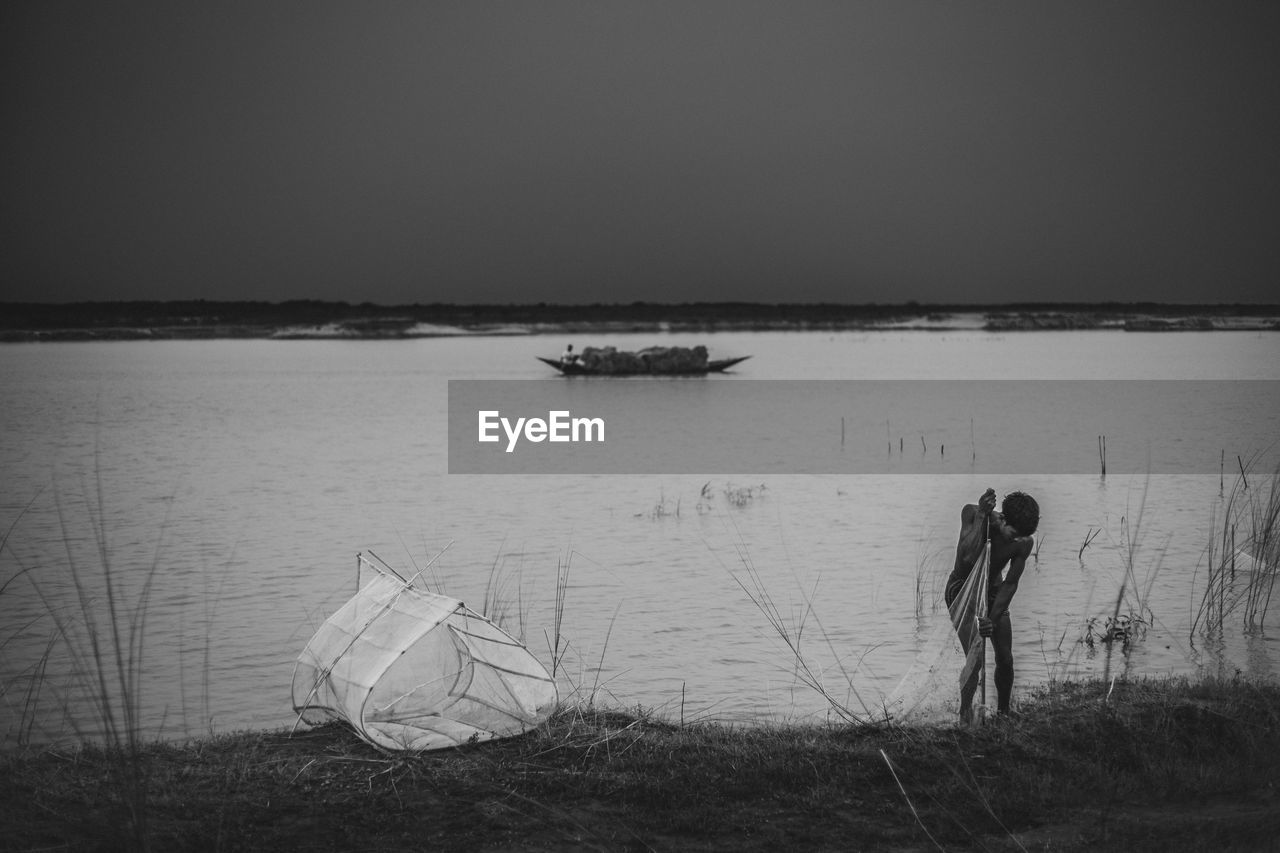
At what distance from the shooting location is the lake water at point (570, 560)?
308 inches

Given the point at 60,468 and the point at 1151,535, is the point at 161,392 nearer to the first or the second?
the point at 60,468

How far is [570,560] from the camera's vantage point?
12.0 metres

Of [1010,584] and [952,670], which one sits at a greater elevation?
[1010,584]

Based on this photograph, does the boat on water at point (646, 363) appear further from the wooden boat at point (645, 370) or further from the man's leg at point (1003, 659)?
the man's leg at point (1003, 659)

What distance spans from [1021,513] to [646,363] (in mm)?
40012

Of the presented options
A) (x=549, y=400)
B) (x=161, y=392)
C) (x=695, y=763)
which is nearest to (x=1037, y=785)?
(x=695, y=763)

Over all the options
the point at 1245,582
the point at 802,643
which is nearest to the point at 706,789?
the point at 802,643

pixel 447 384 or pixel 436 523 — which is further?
pixel 447 384

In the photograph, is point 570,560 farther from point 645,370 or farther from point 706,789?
point 645,370

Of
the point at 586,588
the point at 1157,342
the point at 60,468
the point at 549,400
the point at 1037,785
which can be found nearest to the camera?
the point at 1037,785

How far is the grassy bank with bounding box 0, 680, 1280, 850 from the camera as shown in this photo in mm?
4562

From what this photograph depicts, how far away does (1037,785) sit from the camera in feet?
16.3

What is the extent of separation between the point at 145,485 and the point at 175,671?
10.8 m
